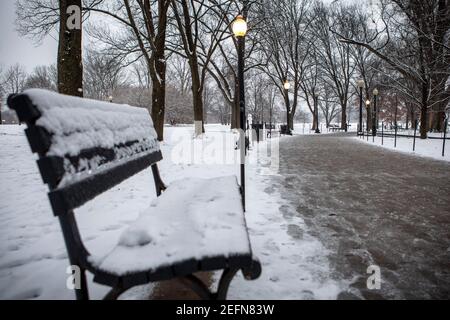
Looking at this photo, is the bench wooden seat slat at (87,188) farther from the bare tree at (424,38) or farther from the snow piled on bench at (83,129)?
the bare tree at (424,38)

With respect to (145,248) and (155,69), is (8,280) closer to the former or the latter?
(145,248)

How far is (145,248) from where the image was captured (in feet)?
5.14

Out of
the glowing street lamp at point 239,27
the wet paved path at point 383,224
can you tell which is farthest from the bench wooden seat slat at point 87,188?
the glowing street lamp at point 239,27

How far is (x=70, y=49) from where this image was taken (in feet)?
21.0

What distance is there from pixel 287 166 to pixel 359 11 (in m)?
26.4

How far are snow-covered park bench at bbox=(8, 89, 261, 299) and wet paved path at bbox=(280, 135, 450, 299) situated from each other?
114cm

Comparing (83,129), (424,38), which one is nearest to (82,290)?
(83,129)

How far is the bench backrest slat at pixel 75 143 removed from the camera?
1.42m

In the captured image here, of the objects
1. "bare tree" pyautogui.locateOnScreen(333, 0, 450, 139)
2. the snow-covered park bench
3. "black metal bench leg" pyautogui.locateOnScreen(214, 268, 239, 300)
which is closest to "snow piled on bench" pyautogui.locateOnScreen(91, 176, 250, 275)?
the snow-covered park bench

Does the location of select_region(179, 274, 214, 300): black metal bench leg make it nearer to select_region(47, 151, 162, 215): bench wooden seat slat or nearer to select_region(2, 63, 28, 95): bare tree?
select_region(47, 151, 162, 215): bench wooden seat slat

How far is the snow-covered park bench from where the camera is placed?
1407 mm

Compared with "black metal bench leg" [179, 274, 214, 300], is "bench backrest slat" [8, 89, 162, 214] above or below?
above

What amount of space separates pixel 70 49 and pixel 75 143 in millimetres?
5861

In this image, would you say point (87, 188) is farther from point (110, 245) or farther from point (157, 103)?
point (157, 103)
